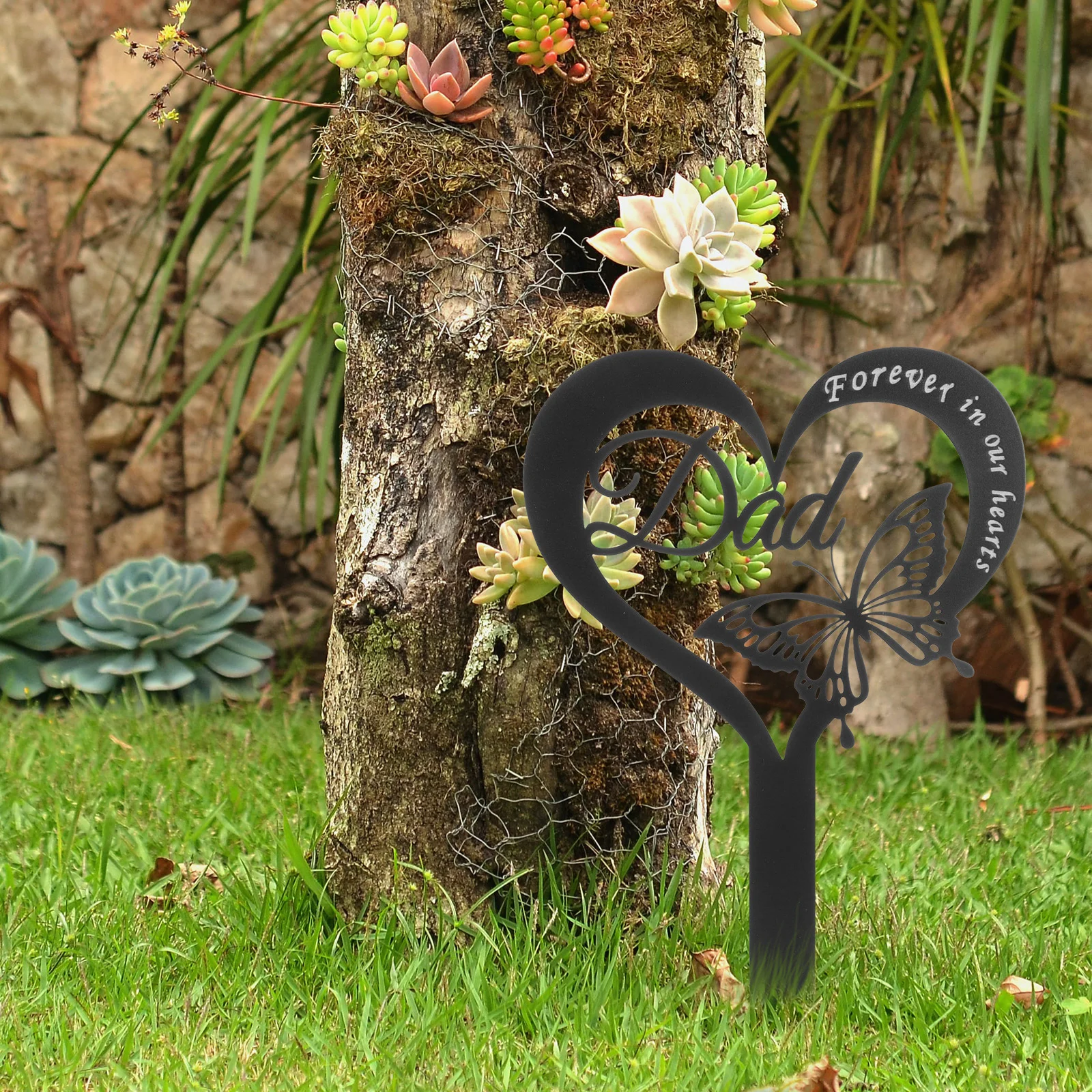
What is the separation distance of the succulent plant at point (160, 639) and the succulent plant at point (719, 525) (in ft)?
5.93

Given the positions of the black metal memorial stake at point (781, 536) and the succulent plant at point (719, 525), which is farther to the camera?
the succulent plant at point (719, 525)

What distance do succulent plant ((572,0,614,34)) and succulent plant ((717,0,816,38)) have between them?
13 centimetres

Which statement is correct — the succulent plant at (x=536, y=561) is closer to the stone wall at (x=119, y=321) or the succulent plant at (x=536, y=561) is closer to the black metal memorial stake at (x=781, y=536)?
the black metal memorial stake at (x=781, y=536)

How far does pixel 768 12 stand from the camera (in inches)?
51.3

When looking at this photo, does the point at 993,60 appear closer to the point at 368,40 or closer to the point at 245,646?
the point at 368,40

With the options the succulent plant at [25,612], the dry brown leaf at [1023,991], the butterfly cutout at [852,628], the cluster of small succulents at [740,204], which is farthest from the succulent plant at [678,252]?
the succulent plant at [25,612]

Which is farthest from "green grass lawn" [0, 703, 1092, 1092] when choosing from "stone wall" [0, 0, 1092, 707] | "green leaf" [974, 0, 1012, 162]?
"stone wall" [0, 0, 1092, 707]

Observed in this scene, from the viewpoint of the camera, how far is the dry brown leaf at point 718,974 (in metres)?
1.25

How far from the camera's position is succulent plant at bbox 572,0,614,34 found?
4.18 feet

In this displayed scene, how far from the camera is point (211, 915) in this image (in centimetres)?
145

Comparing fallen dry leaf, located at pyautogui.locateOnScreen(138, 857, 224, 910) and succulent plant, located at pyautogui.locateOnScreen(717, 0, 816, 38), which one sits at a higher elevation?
succulent plant, located at pyautogui.locateOnScreen(717, 0, 816, 38)

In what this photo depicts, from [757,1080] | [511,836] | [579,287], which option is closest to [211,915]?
[511,836]

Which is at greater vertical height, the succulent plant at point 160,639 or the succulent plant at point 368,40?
the succulent plant at point 368,40

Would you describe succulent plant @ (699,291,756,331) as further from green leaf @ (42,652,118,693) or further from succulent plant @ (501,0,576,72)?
green leaf @ (42,652,118,693)
